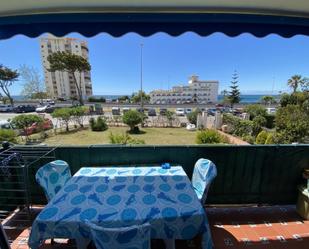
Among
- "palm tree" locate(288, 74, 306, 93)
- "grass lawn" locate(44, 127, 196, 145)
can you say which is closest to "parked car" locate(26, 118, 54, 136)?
"grass lawn" locate(44, 127, 196, 145)

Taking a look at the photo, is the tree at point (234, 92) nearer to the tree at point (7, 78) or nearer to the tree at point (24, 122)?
the tree at point (7, 78)

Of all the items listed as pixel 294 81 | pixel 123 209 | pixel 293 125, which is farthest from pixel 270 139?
pixel 294 81

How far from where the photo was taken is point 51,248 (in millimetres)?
2025

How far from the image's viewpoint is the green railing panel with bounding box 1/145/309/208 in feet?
8.83

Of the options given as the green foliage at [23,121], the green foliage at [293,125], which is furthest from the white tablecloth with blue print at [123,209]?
the green foliage at [23,121]

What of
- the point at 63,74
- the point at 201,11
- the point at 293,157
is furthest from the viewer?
the point at 63,74

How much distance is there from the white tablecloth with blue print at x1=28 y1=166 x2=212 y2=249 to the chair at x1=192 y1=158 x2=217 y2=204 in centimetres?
24

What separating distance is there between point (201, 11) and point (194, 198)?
1.53m

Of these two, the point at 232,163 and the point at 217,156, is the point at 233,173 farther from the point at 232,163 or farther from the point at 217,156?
the point at 217,156

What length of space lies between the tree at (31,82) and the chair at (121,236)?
30.0 metres

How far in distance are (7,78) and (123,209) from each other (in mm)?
31235

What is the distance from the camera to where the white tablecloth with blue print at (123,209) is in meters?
1.42

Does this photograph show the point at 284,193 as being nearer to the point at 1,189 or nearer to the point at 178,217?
the point at 178,217

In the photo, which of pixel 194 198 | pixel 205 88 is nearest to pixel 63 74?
pixel 205 88
